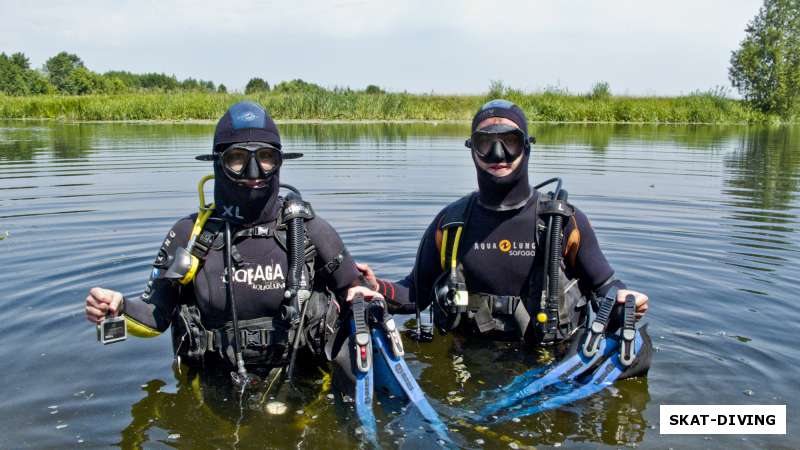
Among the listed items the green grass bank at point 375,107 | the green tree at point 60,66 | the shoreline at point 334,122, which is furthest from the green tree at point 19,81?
the shoreline at point 334,122

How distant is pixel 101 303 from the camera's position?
3186 mm

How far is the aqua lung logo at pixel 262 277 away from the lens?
3541mm

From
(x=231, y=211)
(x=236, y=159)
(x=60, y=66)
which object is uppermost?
(x=60, y=66)

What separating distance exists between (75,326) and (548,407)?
3.41 meters

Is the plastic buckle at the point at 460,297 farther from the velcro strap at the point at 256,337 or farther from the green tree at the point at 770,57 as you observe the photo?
the green tree at the point at 770,57

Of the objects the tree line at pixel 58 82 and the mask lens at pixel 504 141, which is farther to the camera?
the tree line at pixel 58 82

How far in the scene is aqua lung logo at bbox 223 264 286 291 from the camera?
139 inches

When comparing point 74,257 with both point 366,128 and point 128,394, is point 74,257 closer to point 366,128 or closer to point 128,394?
point 128,394

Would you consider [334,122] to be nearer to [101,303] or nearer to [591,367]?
[591,367]

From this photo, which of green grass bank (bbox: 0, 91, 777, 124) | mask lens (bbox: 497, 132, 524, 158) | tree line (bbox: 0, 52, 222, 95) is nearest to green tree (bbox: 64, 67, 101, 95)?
tree line (bbox: 0, 52, 222, 95)

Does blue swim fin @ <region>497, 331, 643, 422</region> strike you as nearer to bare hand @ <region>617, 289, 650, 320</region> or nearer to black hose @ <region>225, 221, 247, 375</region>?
bare hand @ <region>617, 289, 650, 320</region>

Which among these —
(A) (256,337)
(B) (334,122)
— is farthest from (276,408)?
(B) (334,122)

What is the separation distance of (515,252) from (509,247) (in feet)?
0.14

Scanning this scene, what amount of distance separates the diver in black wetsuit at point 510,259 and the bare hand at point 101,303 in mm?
1332
